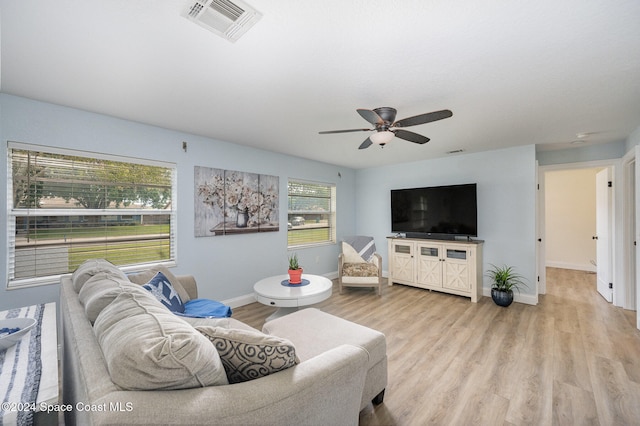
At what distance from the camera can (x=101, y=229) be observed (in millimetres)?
2865

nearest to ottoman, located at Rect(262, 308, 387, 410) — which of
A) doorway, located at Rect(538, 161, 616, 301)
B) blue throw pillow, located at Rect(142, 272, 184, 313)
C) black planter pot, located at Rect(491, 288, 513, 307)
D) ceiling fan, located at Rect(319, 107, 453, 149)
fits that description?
blue throw pillow, located at Rect(142, 272, 184, 313)

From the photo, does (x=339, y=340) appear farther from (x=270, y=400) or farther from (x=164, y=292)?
(x=164, y=292)

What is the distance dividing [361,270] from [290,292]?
1874 mm

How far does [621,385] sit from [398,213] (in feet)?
11.5

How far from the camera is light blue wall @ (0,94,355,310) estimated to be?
241cm

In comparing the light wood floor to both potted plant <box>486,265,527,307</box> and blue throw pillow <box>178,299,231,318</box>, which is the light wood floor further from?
blue throw pillow <box>178,299,231,318</box>

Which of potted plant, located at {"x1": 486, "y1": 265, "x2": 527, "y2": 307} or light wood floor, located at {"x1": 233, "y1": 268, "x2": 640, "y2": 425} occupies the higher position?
potted plant, located at {"x1": 486, "y1": 265, "x2": 527, "y2": 307}

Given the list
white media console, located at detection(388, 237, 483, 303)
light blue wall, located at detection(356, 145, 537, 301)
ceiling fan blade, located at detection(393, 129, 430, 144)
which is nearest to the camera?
ceiling fan blade, located at detection(393, 129, 430, 144)

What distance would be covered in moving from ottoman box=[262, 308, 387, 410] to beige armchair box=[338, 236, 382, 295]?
2.40 metres

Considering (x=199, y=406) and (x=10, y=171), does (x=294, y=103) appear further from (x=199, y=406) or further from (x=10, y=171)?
(x=10, y=171)

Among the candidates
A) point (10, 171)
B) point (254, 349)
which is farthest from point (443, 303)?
point (10, 171)

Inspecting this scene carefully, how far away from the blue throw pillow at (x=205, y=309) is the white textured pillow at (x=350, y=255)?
2720mm

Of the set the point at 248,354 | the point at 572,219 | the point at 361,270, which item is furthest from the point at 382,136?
the point at 572,219

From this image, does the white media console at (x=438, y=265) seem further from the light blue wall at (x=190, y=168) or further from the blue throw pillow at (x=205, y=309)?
the blue throw pillow at (x=205, y=309)
